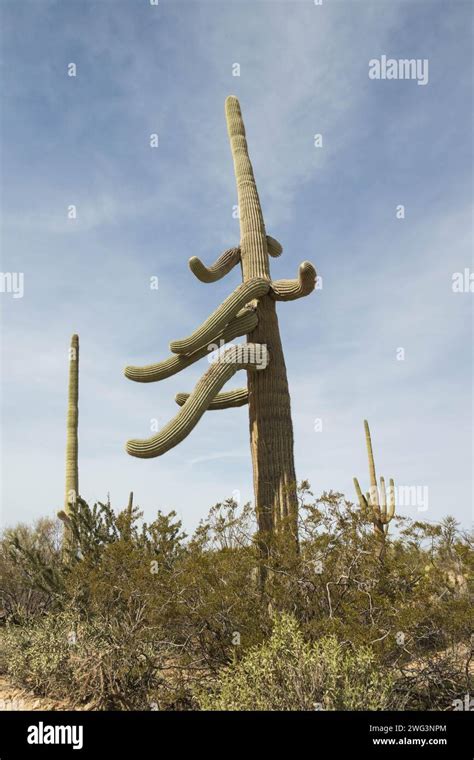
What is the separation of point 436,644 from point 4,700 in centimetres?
430

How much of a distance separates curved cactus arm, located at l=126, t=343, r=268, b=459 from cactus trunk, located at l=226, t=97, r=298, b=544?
270 mm

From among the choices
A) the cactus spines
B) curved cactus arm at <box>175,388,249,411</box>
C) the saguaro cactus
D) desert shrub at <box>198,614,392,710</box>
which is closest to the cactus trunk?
the saguaro cactus

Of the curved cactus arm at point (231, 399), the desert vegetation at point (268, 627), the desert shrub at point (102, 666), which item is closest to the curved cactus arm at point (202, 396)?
the curved cactus arm at point (231, 399)

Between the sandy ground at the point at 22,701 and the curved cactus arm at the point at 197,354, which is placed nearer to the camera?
the sandy ground at the point at 22,701

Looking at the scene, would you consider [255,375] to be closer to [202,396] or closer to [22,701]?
[202,396]

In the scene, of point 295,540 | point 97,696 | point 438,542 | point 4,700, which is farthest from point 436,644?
point 4,700

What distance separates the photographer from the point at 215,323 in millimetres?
7777

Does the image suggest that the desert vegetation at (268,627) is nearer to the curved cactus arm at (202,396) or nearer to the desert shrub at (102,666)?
the desert shrub at (102,666)

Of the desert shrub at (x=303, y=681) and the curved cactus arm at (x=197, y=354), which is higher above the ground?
the curved cactus arm at (x=197, y=354)

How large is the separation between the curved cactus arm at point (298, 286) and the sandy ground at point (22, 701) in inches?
215

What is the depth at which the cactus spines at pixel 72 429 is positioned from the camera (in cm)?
1239

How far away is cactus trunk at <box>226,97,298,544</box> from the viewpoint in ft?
23.7

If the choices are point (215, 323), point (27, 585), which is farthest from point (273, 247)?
point (27, 585)
